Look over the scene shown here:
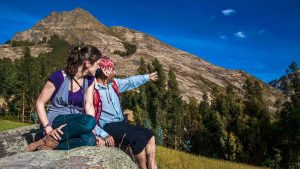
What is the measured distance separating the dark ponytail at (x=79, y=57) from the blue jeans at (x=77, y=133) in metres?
0.96

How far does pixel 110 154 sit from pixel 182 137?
7246cm

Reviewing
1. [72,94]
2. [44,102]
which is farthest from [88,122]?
[44,102]

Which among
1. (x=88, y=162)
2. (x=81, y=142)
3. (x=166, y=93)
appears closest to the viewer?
(x=88, y=162)

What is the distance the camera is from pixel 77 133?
716 cm

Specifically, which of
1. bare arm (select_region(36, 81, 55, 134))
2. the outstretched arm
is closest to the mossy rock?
bare arm (select_region(36, 81, 55, 134))

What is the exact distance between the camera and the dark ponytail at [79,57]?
25.5 ft

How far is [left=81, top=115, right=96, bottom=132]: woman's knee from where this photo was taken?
23.7 ft

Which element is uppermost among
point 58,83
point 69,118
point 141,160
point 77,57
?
point 77,57

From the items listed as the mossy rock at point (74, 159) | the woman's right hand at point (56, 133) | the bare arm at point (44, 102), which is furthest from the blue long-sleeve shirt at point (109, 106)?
the mossy rock at point (74, 159)

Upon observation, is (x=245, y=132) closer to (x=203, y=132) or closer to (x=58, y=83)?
(x=203, y=132)

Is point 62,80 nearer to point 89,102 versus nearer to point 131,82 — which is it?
point 89,102

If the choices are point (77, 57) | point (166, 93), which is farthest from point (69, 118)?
point (166, 93)

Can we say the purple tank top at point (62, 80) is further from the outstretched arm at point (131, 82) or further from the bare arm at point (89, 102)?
the outstretched arm at point (131, 82)

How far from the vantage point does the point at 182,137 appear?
77750 mm
